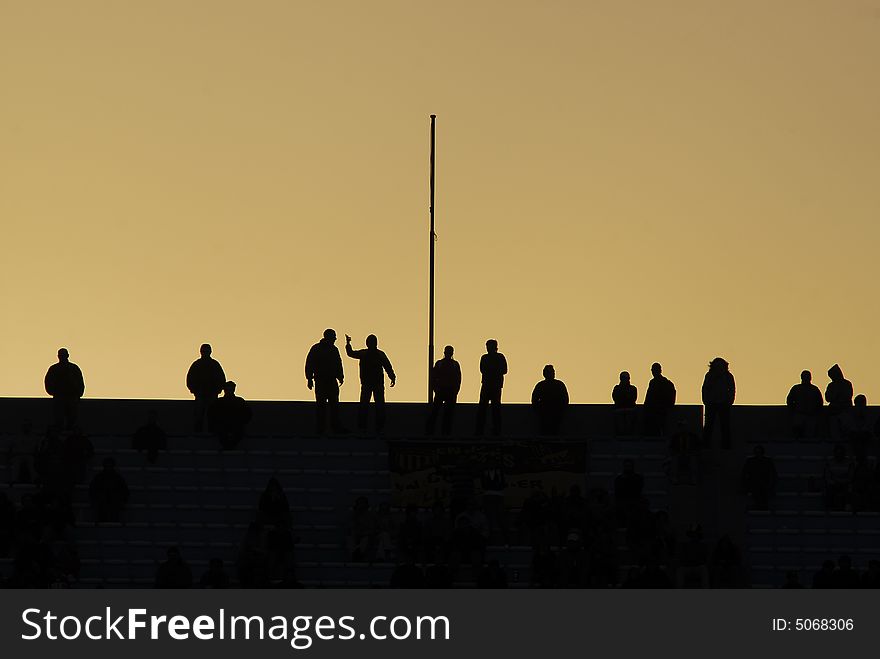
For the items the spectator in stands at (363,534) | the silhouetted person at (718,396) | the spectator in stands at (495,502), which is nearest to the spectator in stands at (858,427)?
the silhouetted person at (718,396)

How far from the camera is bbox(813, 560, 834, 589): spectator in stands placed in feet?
152

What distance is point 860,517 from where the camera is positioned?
50.3 m

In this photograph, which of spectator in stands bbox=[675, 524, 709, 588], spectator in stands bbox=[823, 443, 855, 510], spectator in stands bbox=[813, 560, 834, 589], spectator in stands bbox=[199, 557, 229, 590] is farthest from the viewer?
spectator in stands bbox=[823, 443, 855, 510]

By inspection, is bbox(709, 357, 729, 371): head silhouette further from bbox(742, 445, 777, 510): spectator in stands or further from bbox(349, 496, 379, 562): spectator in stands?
bbox(349, 496, 379, 562): spectator in stands

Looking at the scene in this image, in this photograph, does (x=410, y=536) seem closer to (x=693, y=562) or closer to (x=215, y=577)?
(x=215, y=577)

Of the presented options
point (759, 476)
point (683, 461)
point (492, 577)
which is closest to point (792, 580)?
point (759, 476)

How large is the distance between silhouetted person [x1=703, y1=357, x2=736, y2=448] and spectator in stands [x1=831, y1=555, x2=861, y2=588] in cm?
422

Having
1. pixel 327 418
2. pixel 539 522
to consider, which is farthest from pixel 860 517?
pixel 327 418

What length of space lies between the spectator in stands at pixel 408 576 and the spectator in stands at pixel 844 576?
633 centimetres

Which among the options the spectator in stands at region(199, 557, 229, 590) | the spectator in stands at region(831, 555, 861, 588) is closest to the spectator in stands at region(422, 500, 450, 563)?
the spectator in stands at region(199, 557, 229, 590)

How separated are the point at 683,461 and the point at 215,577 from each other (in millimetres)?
8486

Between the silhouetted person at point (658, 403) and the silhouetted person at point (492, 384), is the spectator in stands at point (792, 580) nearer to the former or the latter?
the silhouetted person at point (658, 403)

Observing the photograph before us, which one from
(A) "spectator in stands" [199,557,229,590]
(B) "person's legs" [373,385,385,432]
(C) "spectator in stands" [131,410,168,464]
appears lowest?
(A) "spectator in stands" [199,557,229,590]
